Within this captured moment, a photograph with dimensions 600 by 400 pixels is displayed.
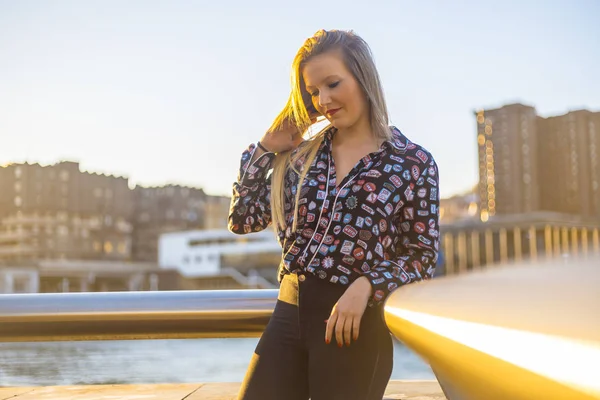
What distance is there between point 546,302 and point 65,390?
1.69 meters

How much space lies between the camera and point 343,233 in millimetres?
1180

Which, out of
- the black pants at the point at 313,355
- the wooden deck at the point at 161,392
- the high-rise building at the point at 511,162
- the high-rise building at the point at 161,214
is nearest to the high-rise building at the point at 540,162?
the high-rise building at the point at 511,162

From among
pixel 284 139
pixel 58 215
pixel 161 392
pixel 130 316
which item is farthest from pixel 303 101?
pixel 58 215

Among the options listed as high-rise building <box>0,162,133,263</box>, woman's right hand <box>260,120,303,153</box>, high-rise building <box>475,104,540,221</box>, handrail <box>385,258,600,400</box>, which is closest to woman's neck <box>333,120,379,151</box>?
woman's right hand <box>260,120,303,153</box>

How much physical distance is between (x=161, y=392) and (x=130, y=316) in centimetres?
30

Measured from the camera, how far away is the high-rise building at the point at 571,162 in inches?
3091

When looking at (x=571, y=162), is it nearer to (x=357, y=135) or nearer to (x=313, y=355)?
(x=357, y=135)

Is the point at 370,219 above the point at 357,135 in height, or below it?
below

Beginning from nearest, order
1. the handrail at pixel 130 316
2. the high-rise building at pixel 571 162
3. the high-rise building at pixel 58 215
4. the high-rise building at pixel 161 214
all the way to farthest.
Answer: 1. the handrail at pixel 130 316
2. the high-rise building at pixel 58 215
3. the high-rise building at pixel 161 214
4. the high-rise building at pixel 571 162

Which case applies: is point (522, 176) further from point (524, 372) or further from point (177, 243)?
point (524, 372)

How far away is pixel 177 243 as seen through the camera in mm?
53781

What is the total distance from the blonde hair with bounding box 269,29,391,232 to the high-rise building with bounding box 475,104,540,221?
261 ft

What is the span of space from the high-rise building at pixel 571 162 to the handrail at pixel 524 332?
83.4 meters

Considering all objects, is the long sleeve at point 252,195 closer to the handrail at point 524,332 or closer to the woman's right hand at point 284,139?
the woman's right hand at point 284,139
